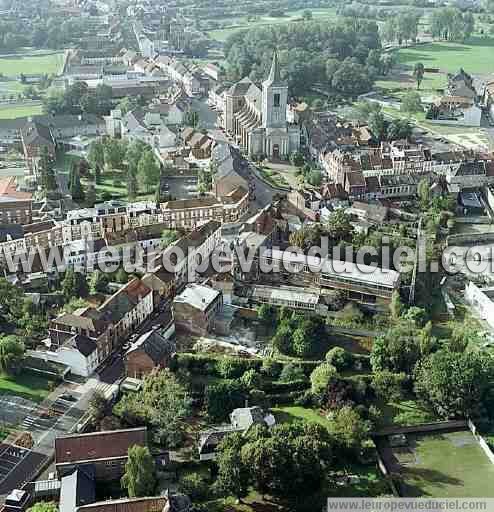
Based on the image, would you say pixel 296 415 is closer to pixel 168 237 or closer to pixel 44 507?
pixel 44 507

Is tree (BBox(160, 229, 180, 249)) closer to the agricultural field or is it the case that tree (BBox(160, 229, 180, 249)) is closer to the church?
the church

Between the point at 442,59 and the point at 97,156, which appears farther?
the point at 442,59

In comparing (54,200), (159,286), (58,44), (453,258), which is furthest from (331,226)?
(58,44)

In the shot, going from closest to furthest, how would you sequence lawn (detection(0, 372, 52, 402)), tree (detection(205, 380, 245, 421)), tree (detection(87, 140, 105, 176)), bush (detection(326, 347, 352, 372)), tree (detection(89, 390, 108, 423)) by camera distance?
tree (detection(89, 390, 108, 423)), tree (detection(205, 380, 245, 421)), lawn (detection(0, 372, 52, 402)), bush (detection(326, 347, 352, 372)), tree (detection(87, 140, 105, 176))

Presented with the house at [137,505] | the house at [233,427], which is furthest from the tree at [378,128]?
the house at [137,505]

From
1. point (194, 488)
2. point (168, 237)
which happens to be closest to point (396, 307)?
point (168, 237)

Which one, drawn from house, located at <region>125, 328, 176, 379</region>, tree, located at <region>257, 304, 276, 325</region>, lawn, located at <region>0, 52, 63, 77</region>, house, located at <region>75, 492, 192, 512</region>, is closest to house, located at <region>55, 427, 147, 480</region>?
house, located at <region>75, 492, 192, 512</region>
